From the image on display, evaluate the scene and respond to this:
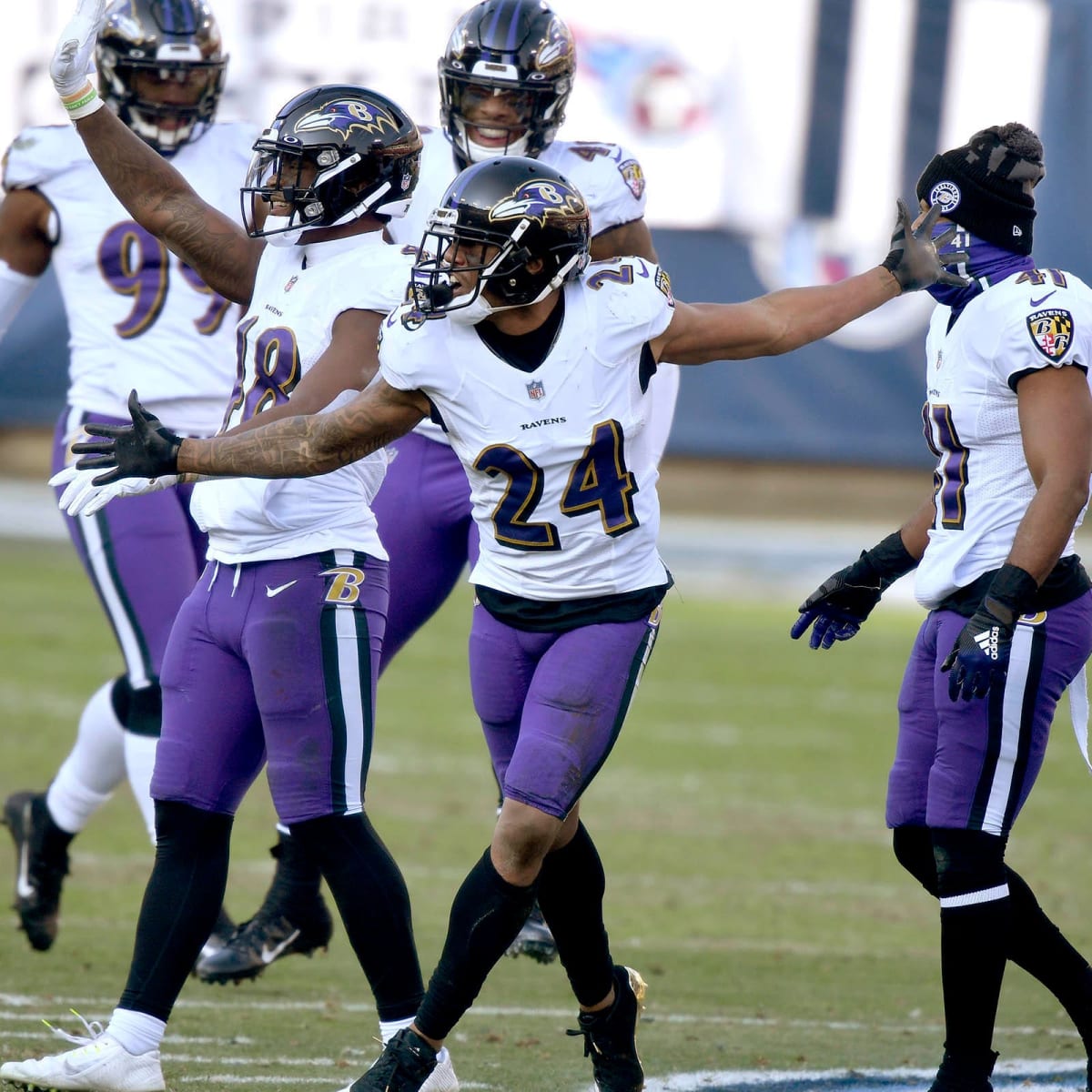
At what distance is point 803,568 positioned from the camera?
14625 millimetres

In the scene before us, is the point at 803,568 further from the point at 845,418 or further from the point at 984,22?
the point at 984,22

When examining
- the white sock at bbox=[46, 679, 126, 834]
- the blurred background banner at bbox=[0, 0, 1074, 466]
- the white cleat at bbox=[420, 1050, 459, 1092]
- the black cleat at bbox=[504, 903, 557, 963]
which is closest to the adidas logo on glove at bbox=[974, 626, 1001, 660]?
the white cleat at bbox=[420, 1050, 459, 1092]

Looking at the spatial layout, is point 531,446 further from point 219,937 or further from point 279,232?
point 219,937

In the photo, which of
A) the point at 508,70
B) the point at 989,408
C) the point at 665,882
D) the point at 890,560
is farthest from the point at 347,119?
the point at 665,882

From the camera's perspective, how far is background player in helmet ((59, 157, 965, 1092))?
10.4 ft

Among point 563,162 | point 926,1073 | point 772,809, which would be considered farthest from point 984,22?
point 926,1073

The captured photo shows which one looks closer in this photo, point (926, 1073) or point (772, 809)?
point (926, 1073)

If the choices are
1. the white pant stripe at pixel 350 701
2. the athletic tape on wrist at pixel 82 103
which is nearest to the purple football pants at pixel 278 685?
the white pant stripe at pixel 350 701

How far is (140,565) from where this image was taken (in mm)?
4418

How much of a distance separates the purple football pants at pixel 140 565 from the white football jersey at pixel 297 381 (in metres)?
0.94

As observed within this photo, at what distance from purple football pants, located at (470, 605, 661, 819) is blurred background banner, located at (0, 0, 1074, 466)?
1186 centimetres

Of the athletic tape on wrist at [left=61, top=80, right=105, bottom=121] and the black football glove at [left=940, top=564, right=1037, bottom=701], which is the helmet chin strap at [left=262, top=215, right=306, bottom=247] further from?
the black football glove at [left=940, top=564, right=1037, bottom=701]

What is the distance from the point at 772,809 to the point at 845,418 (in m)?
9.15

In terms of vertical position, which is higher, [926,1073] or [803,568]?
[926,1073]
